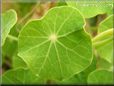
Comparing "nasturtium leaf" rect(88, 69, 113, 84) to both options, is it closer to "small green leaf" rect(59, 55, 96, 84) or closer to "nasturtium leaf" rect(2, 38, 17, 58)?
"small green leaf" rect(59, 55, 96, 84)

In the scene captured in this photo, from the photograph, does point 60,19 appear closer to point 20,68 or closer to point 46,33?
point 46,33

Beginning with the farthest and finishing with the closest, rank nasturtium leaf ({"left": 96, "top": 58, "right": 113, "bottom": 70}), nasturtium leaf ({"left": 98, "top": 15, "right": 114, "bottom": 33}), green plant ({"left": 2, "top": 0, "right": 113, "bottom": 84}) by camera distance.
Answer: nasturtium leaf ({"left": 96, "top": 58, "right": 113, "bottom": 70}) → nasturtium leaf ({"left": 98, "top": 15, "right": 114, "bottom": 33}) → green plant ({"left": 2, "top": 0, "right": 113, "bottom": 84})

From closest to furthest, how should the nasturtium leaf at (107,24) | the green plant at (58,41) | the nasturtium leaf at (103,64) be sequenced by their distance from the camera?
1. the green plant at (58,41)
2. the nasturtium leaf at (107,24)
3. the nasturtium leaf at (103,64)

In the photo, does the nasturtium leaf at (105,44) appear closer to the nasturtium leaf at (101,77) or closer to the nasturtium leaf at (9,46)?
the nasturtium leaf at (101,77)

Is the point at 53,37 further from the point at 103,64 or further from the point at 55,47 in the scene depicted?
the point at 103,64

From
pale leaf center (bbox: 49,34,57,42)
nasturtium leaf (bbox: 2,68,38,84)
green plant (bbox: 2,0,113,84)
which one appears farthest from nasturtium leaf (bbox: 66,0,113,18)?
nasturtium leaf (bbox: 2,68,38,84)

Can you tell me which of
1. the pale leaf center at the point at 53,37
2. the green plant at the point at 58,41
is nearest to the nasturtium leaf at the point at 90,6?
the green plant at the point at 58,41

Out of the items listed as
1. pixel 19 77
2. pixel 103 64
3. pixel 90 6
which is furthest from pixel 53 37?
pixel 103 64
